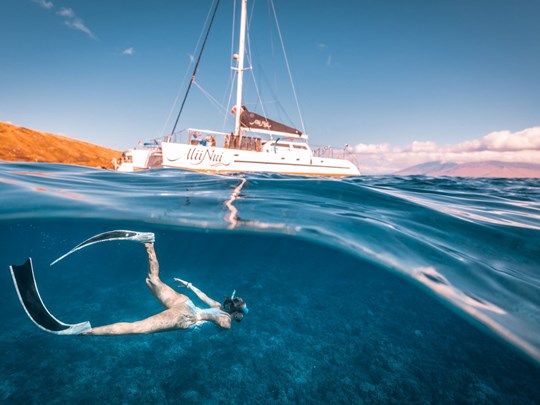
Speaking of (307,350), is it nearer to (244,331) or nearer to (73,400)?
(244,331)

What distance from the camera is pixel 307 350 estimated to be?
3.75m

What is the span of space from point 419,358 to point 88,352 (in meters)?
5.07

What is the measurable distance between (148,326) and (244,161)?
16.7m

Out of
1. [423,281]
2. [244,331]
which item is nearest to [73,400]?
[244,331]

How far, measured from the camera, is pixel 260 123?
20656mm

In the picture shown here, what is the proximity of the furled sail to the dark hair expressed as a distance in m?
19.1

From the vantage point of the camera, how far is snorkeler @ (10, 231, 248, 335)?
2.21 metres

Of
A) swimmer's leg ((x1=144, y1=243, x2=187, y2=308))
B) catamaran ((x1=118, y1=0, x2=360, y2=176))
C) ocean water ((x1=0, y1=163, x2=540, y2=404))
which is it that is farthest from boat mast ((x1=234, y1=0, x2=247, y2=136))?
swimmer's leg ((x1=144, y1=243, x2=187, y2=308))

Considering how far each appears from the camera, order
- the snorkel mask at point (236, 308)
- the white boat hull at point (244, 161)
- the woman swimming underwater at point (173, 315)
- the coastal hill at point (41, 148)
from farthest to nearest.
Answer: the coastal hill at point (41, 148) < the white boat hull at point (244, 161) < the snorkel mask at point (236, 308) < the woman swimming underwater at point (173, 315)

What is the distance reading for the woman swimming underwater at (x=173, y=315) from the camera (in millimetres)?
2359

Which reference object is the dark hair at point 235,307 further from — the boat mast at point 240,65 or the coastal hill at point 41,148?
the coastal hill at point 41,148

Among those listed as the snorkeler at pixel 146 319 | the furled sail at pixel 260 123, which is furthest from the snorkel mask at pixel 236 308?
the furled sail at pixel 260 123

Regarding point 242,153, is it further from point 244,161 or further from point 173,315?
point 173,315

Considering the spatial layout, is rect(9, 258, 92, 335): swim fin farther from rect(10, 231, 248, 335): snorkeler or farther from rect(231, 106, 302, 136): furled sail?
rect(231, 106, 302, 136): furled sail
